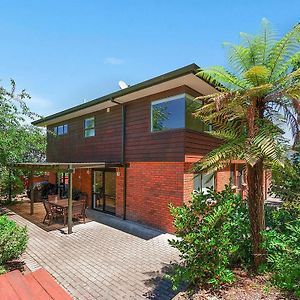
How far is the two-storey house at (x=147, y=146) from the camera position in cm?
856

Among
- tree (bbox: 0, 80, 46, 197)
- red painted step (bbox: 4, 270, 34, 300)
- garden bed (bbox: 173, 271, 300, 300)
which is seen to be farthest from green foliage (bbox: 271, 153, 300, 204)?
tree (bbox: 0, 80, 46, 197)

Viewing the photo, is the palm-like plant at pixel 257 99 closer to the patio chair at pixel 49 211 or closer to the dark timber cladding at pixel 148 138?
the dark timber cladding at pixel 148 138

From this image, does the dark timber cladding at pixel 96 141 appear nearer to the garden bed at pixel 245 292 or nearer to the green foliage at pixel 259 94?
the green foliage at pixel 259 94

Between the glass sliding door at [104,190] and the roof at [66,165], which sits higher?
the roof at [66,165]

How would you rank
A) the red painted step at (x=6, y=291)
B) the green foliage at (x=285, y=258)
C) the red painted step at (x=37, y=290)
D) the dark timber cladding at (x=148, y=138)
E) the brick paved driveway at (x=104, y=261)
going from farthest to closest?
the dark timber cladding at (x=148, y=138) → the brick paved driveway at (x=104, y=261) → the red painted step at (x=37, y=290) → the green foliage at (x=285, y=258) → the red painted step at (x=6, y=291)

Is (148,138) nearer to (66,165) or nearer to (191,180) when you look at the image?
(191,180)

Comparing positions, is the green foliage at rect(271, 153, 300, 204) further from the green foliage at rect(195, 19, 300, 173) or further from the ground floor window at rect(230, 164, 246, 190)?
the ground floor window at rect(230, 164, 246, 190)

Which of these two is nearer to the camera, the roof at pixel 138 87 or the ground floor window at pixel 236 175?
the roof at pixel 138 87

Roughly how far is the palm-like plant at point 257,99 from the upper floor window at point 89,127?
9.49 meters

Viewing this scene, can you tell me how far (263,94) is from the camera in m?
4.46

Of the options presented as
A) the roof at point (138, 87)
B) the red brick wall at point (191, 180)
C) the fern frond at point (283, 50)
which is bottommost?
the red brick wall at point (191, 180)

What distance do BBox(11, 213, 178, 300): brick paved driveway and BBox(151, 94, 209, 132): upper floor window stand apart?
4.32 meters

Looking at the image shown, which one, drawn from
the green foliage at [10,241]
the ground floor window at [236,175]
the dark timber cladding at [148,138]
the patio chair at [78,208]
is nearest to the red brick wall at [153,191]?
the dark timber cladding at [148,138]

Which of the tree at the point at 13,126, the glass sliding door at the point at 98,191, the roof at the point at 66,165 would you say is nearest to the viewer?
the roof at the point at 66,165
